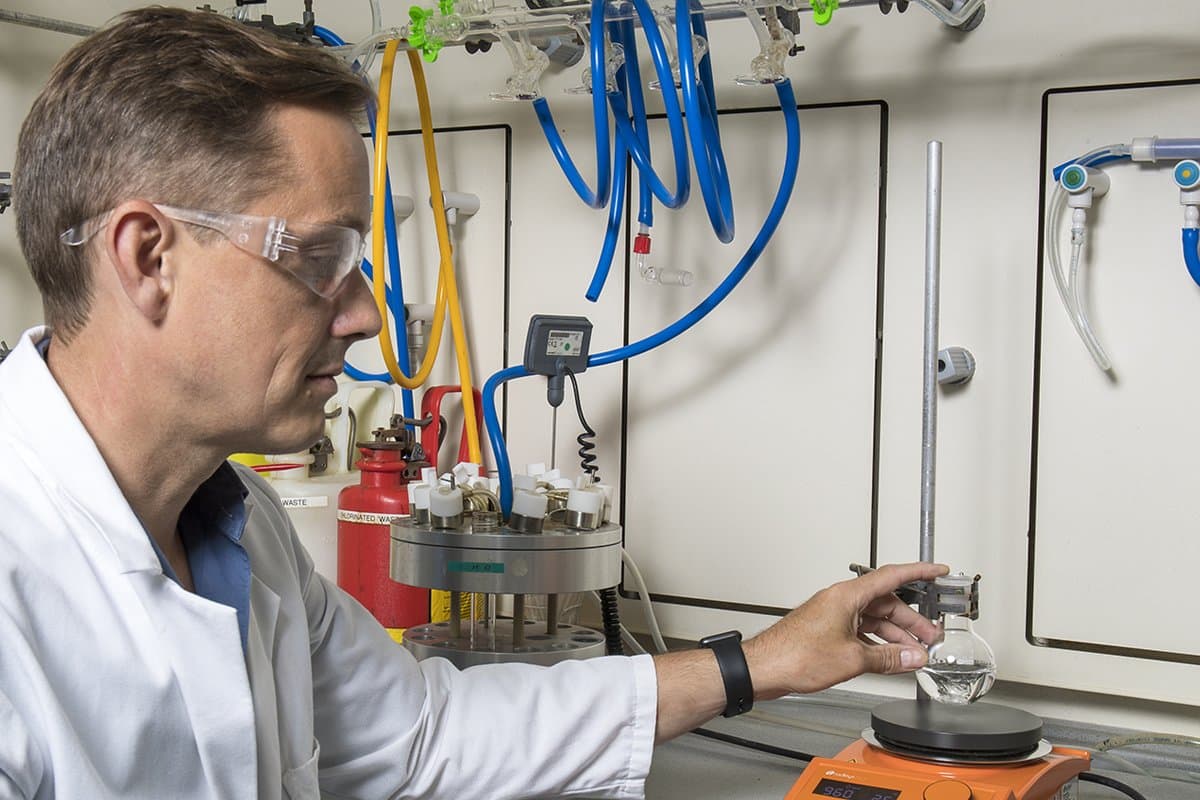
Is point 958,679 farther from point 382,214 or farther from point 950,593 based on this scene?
point 382,214

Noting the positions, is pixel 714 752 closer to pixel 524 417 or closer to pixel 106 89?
pixel 524 417

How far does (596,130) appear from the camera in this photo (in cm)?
153

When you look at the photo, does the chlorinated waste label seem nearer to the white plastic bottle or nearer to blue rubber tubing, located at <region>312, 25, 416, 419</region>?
the white plastic bottle

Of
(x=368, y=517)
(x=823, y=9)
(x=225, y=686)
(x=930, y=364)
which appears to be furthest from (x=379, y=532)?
(x=823, y=9)

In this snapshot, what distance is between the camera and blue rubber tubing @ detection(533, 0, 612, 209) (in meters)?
1.47

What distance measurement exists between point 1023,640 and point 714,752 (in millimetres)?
445

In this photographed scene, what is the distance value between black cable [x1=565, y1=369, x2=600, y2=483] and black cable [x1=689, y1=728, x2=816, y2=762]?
0.39m

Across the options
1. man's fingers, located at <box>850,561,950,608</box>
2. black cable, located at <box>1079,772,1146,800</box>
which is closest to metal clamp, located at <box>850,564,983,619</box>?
man's fingers, located at <box>850,561,950,608</box>

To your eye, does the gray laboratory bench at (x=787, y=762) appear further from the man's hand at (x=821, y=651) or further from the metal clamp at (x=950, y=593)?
the metal clamp at (x=950, y=593)

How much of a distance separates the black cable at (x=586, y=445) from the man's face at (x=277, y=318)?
2.22ft

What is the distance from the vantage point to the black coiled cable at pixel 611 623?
159cm

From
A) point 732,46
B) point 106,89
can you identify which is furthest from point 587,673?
point 732,46

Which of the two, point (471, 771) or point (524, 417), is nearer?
point (471, 771)

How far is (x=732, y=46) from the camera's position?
175 cm
